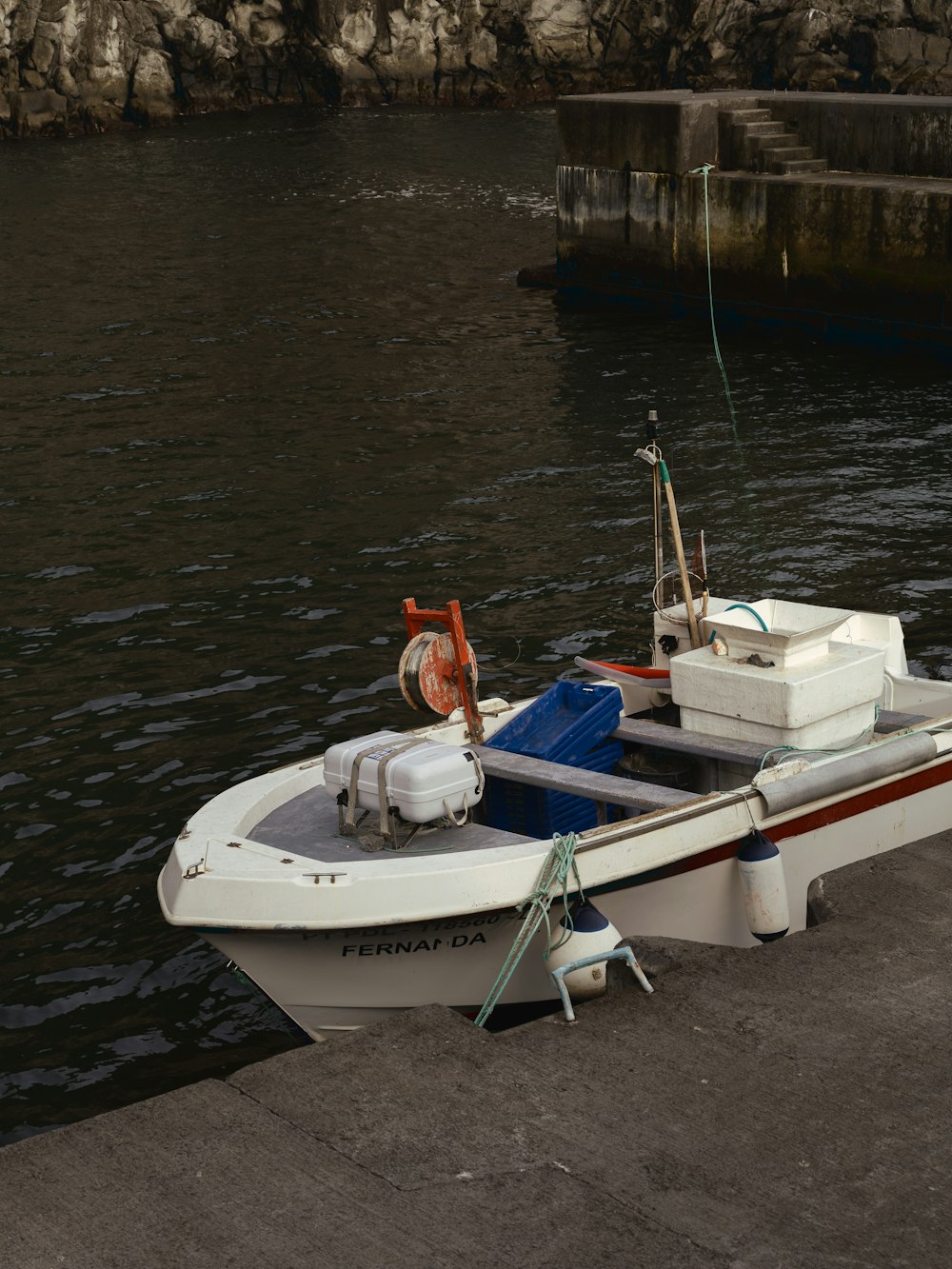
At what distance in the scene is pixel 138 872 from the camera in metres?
10.1

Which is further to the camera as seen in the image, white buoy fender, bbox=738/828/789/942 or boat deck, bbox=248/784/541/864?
white buoy fender, bbox=738/828/789/942

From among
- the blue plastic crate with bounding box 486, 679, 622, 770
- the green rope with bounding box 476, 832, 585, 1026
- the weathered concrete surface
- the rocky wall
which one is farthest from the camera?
the rocky wall

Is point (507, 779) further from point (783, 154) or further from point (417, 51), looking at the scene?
point (417, 51)

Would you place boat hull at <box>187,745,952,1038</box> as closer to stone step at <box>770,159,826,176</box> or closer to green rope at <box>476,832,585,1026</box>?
green rope at <box>476,832,585,1026</box>

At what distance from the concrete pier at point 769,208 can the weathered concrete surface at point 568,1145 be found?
1768 cm

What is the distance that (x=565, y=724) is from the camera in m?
9.34

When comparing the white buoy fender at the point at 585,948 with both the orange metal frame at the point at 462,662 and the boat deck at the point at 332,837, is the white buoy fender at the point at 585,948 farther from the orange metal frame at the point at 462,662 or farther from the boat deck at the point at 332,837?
the orange metal frame at the point at 462,662

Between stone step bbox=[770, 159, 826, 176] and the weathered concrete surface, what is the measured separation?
1993cm

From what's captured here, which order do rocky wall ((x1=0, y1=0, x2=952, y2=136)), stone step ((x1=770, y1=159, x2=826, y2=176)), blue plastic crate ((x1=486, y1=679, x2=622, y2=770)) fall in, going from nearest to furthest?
blue plastic crate ((x1=486, y1=679, x2=622, y2=770)), stone step ((x1=770, y1=159, x2=826, y2=176)), rocky wall ((x1=0, y1=0, x2=952, y2=136))

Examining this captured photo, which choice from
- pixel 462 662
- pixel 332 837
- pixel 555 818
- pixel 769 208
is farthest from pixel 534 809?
pixel 769 208

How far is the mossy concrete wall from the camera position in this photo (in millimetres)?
23453

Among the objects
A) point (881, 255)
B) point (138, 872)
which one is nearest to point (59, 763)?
point (138, 872)

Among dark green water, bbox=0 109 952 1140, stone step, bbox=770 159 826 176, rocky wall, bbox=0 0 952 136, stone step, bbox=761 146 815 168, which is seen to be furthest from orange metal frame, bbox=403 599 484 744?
rocky wall, bbox=0 0 952 136

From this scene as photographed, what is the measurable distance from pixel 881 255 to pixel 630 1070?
19.1 metres
